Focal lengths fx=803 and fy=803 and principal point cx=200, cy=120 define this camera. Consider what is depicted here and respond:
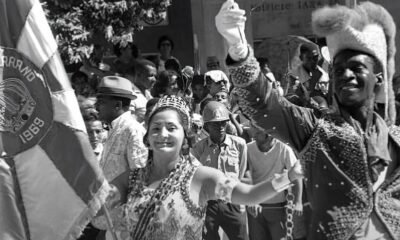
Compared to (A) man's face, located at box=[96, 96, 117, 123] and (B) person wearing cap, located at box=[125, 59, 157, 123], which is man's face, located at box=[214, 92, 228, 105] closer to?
(B) person wearing cap, located at box=[125, 59, 157, 123]

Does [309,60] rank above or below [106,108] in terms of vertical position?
above

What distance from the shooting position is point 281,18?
1700cm

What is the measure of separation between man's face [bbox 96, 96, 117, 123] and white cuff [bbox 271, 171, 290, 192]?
2.90m

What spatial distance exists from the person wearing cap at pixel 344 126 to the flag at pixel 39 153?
1097 millimetres

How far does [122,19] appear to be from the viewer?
12195 mm

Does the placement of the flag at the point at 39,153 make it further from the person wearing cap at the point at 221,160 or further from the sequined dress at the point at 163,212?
the person wearing cap at the point at 221,160

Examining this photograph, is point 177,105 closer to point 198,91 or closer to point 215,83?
point 215,83

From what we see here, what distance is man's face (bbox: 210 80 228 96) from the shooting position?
9516mm

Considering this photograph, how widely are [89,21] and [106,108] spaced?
17.8 ft

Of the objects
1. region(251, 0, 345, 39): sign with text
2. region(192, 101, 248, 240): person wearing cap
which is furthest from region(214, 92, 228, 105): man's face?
region(251, 0, 345, 39): sign with text

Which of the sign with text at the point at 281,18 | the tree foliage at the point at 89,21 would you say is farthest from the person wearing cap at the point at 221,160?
the sign with text at the point at 281,18

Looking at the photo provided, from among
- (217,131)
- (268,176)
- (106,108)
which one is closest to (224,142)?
(217,131)

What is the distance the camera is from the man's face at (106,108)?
21.5 feet

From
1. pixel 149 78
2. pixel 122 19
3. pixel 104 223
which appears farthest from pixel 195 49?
pixel 104 223
